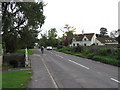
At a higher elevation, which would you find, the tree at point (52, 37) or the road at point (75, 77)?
the tree at point (52, 37)

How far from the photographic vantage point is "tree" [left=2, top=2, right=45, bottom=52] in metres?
19.7

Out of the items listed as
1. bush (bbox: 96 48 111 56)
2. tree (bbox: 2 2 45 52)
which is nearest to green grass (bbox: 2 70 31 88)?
tree (bbox: 2 2 45 52)

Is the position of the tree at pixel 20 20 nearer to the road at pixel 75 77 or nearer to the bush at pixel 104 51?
the road at pixel 75 77

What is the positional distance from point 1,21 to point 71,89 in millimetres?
13435

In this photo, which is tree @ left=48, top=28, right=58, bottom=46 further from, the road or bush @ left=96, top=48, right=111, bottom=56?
the road

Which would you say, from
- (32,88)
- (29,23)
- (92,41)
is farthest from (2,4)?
(92,41)

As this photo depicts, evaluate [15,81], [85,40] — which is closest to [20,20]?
[15,81]

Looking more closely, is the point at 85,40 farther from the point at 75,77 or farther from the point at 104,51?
the point at 75,77

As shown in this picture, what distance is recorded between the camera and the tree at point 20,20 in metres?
19.7

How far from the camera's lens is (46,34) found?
94.1 meters

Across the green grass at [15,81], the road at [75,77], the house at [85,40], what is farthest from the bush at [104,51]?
the house at [85,40]

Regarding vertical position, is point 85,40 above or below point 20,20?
below

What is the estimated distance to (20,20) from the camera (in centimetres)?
2198

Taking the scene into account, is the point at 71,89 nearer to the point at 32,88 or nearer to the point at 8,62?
the point at 32,88
